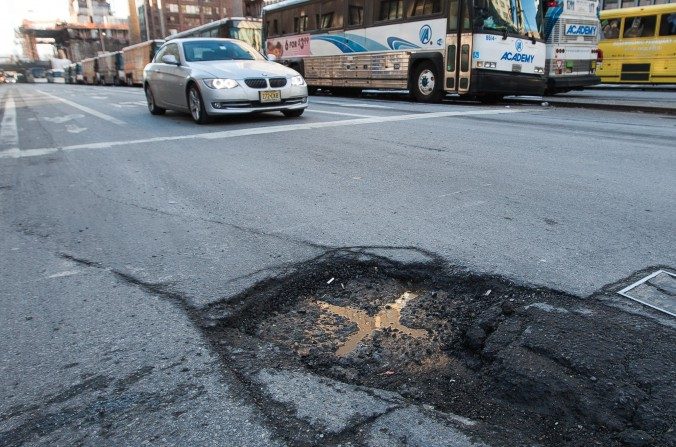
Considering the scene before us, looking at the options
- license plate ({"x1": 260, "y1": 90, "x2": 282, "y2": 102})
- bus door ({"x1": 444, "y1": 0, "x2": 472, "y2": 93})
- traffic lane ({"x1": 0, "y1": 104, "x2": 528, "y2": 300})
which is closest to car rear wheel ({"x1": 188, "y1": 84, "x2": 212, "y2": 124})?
license plate ({"x1": 260, "y1": 90, "x2": 282, "y2": 102})

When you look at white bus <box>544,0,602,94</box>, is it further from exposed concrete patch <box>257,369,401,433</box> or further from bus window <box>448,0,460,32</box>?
exposed concrete patch <box>257,369,401,433</box>

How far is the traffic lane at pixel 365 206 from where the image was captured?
302 cm

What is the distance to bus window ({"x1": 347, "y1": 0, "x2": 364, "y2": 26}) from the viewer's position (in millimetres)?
15898

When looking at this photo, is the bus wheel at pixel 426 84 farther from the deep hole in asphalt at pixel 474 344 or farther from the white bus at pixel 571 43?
the deep hole in asphalt at pixel 474 344

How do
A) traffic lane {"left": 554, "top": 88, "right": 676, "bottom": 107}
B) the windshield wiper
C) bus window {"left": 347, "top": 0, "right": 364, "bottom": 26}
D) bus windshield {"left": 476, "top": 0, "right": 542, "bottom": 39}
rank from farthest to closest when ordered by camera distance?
bus window {"left": 347, "top": 0, "right": 364, "bottom": 26} < traffic lane {"left": 554, "top": 88, "right": 676, "bottom": 107} < the windshield wiper < bus windshield {"left": 476, "top": 0, "right": 542, "bottom": 39}

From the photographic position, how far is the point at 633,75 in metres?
19.4

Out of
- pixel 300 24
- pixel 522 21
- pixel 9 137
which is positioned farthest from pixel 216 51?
pixel 300 24

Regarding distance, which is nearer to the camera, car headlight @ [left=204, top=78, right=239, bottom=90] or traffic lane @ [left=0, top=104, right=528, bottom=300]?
traffic lane @ [left=0, top=104, right=528, bottom=300]

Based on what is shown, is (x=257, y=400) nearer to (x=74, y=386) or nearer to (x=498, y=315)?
(x=74, y=386)

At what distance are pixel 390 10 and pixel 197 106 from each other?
8056mm

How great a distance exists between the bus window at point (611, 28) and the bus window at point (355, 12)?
10.4 metres

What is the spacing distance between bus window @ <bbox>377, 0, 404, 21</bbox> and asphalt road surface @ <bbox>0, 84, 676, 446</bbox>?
825cm

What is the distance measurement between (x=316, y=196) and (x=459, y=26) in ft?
33.3

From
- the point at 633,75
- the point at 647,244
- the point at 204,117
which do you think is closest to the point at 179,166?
the point at 204,117
